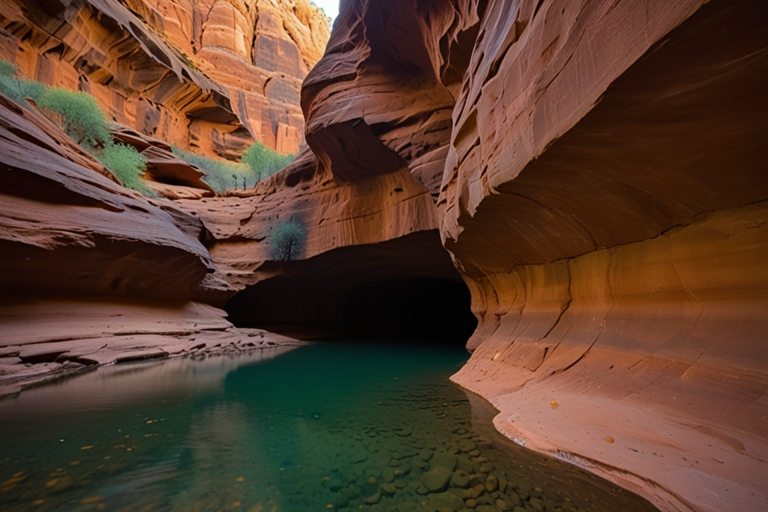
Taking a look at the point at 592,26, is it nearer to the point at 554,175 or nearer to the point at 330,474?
the point at 554,175

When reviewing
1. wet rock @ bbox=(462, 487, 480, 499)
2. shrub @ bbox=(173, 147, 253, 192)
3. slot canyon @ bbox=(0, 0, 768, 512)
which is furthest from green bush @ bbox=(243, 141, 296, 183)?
wet rock @ bbox=(462, 487, 480, 499)

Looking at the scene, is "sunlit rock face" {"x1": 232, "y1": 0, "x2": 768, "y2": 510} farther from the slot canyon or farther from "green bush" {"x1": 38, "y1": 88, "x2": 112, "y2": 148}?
"green bush" {"x1": 38, "y1": 88, "x2": 112, "y2": 148}

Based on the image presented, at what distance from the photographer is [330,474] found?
6.49 feet

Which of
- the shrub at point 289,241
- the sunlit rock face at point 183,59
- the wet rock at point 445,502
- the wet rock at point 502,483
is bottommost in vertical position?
the wet rock at point 502,483

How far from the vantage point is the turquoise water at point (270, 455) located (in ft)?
5.47

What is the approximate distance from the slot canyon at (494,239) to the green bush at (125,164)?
1.91 feet

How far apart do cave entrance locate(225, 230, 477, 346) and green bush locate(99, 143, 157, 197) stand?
5.05 metres

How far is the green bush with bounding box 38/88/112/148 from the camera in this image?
11.5 m

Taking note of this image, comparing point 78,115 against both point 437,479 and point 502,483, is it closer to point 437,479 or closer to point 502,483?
point 437,479

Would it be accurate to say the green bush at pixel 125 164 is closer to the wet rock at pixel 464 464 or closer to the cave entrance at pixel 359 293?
the cave entrance at pixel 359 293

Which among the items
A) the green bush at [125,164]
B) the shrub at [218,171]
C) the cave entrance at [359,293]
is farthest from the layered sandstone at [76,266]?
the shrub at [218,171]

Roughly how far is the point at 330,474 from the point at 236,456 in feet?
2.37

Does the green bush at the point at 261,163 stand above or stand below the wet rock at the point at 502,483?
above

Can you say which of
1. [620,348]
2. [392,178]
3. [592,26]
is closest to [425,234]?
[392,178]
